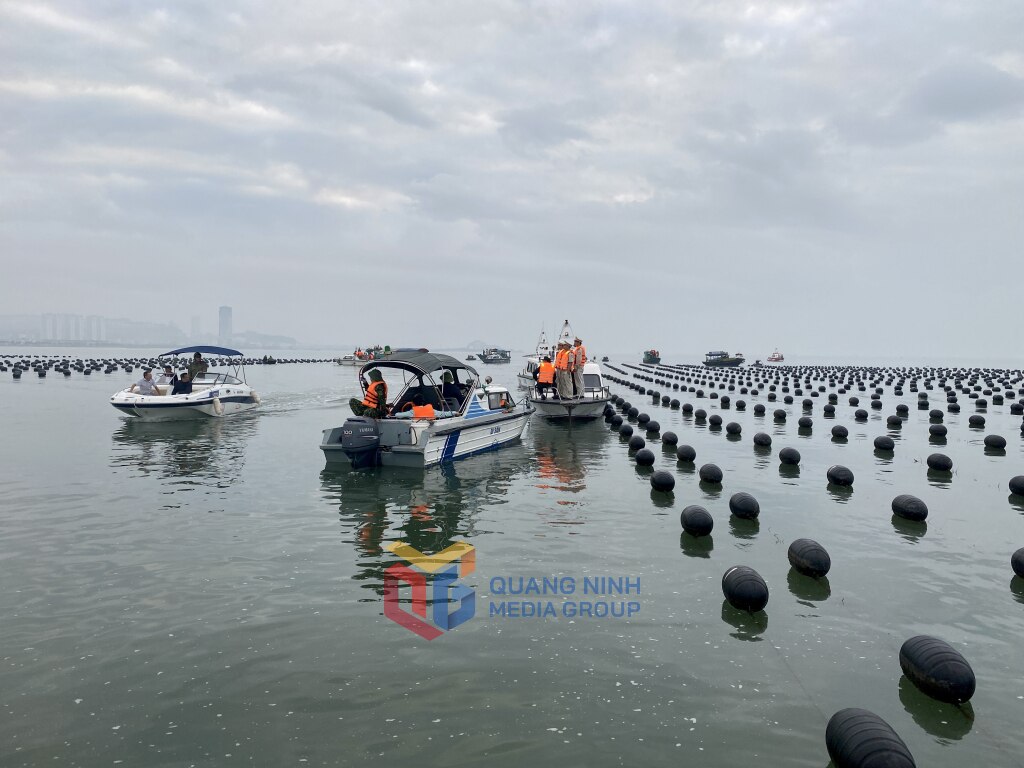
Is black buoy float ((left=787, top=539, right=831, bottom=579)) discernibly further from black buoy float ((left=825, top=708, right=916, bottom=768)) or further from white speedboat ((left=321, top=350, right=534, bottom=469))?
white speedboat ((left=321, top=350, right=534, bottom=469))

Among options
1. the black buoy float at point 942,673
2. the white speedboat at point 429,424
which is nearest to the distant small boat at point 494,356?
the white speedboat at point 429,424

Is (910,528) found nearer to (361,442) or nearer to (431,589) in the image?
(431,589)

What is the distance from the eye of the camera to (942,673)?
623 cm

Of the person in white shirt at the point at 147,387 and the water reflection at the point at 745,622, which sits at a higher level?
the person in white shirt at the point at 147,387

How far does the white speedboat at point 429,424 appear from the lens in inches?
669

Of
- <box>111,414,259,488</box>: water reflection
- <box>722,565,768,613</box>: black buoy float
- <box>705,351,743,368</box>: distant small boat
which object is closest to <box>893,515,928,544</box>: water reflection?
<box>722,565,768,613</box>: black buoy float

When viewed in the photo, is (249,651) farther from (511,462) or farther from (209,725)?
(511,462)

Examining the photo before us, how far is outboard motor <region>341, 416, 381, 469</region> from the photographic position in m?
16.7

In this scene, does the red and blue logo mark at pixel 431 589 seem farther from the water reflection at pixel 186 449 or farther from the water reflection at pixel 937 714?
the water reflection at pixel 186 449

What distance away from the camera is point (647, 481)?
17.3m

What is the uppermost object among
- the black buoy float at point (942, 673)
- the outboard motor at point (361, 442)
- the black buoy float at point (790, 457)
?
the outboard motor at point (361, 442)

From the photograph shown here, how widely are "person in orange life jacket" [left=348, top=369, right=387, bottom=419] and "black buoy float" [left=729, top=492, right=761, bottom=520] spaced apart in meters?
9.83

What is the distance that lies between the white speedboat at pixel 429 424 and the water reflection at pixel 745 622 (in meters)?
10.3

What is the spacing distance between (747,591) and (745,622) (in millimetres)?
400
